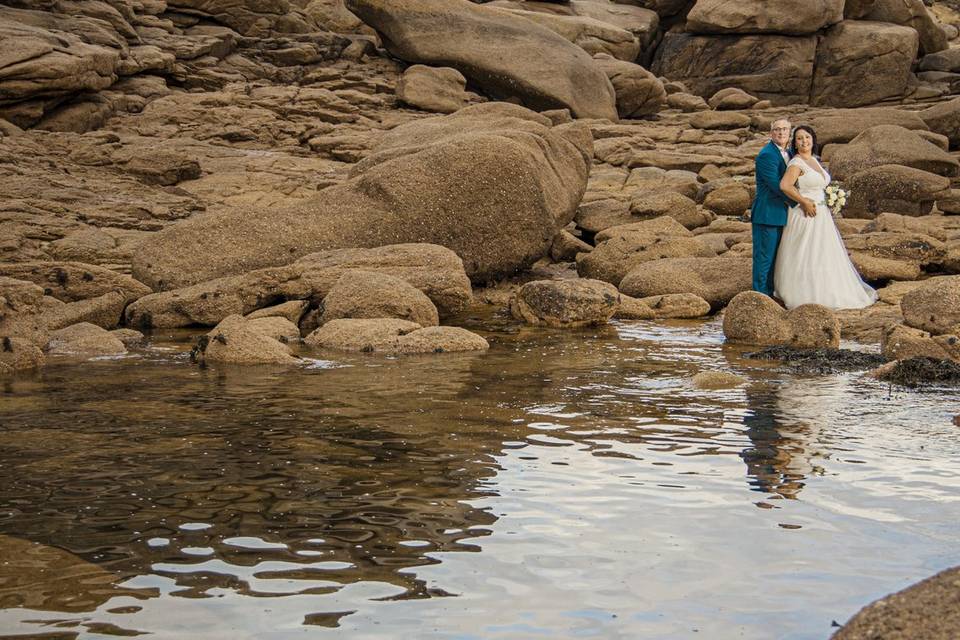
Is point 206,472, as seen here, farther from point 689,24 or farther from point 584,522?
point 689,24

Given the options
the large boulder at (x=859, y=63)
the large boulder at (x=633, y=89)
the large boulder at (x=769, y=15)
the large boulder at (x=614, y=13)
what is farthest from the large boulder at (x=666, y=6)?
the large boulder at (x=633, y=89)

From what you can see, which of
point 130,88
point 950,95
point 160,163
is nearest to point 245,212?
point 160,163

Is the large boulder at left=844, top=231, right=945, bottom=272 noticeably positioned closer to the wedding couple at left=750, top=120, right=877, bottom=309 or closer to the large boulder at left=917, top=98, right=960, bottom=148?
the wedding couple at left=750, top=120, right=877, bottom=309

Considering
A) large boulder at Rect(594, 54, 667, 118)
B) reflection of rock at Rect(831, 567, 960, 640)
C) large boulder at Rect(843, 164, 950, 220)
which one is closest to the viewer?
reflection of rock at Rect(831, 567, 960, 640)

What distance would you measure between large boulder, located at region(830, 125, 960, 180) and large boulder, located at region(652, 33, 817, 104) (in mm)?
12927

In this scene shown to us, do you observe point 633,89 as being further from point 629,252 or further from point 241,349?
point 241,349

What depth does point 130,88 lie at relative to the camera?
947 inches

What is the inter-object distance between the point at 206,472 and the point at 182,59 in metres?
21.3

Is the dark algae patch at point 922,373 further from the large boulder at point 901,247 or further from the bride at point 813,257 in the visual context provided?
the large boulder at point 901,247

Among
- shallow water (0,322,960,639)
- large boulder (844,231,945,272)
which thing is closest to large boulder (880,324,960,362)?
shallow water (0,322,960,639)

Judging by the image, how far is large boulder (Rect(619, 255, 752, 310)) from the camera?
14.6 meters

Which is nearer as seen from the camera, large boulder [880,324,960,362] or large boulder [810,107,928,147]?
large boulder [880,324,960,362]

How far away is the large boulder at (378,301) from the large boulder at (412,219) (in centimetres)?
226

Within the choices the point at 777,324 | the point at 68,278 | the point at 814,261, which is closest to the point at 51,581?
the point at 777,324
